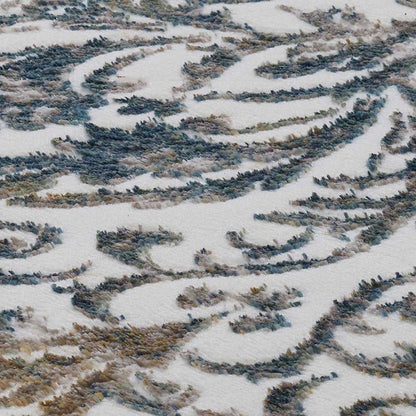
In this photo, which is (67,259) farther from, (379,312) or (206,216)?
(379,312)

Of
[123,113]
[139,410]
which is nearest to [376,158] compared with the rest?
[123,113]

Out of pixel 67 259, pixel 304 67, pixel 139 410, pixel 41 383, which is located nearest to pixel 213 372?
pixel 139 410

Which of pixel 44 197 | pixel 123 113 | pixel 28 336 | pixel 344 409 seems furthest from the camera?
pixel 123 113

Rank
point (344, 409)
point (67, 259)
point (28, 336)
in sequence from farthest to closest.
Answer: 1. point (67, 259)
2. point (28, 336)
3. point (344, 409)

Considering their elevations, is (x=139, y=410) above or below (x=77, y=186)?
below

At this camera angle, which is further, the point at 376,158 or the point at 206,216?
the point at 376,158

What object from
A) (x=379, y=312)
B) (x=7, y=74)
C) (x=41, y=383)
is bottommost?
(x=41, y=383)
